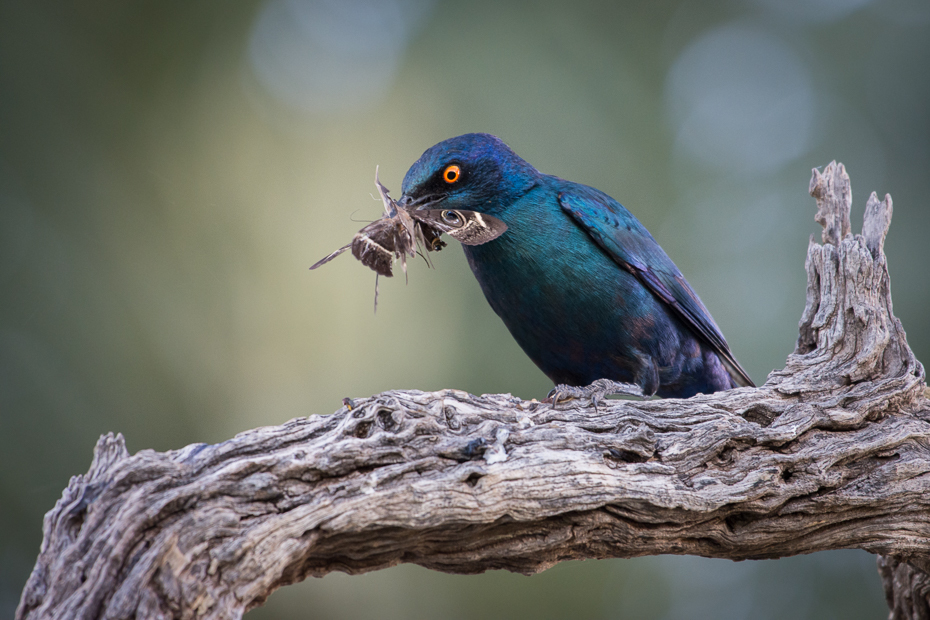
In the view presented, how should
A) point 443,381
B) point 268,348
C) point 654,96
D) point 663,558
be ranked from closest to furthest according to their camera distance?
point 268,348 → point 443,381 → point 663,558 → point 654,96

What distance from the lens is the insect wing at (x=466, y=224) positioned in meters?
3.52

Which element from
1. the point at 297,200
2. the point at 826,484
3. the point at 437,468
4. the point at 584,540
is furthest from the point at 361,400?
the point at 297,200

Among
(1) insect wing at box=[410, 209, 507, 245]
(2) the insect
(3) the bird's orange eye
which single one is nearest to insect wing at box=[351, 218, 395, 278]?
Answer: (2) the insect

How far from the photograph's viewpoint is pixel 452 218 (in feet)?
11.7

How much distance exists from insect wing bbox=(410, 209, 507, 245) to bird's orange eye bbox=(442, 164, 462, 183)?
24 cm

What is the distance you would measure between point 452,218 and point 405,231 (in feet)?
A: 0.88

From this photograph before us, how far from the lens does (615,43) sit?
22.7 feet

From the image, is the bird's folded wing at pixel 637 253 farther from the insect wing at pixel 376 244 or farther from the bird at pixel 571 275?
the insect wing at pixel 376 244

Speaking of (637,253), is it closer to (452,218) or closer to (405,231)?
(452,218)

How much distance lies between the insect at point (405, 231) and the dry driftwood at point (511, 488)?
97 cm

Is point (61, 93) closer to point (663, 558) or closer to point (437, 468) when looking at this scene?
point (437, 468)

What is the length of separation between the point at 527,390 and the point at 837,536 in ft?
11.6

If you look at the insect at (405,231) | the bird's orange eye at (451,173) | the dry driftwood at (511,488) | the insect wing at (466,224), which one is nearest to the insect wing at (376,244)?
the insect at (405,231)

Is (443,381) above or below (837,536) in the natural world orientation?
above
